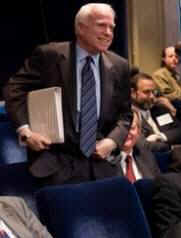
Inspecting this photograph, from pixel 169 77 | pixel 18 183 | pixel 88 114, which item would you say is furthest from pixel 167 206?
pixel 169 77

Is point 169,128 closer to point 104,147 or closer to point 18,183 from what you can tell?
point 104,147

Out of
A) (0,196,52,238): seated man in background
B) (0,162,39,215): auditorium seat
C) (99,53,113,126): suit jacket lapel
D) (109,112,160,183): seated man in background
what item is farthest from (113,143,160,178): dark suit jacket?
(0,196,52,238): seated man in background

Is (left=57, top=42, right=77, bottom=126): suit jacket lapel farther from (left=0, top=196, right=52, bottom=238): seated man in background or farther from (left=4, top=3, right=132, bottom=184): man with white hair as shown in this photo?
(left=0, top=196, right=52, bottom=238): seated man in background

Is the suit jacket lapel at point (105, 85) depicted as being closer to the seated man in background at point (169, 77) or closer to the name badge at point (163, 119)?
the name badge at point (163, 119)

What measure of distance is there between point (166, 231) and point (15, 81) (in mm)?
867

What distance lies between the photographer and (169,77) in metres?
4.64

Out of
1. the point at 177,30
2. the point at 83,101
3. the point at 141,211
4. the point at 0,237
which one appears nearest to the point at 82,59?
the point at 83,101

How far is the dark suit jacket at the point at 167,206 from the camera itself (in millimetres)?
1995

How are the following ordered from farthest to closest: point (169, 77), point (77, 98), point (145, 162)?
point (169, 77)
point (145, 162)
point (77, 98)

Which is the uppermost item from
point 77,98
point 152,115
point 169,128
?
point 77,98

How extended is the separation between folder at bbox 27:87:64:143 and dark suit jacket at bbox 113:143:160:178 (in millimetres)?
960

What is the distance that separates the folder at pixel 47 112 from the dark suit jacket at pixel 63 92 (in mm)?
52

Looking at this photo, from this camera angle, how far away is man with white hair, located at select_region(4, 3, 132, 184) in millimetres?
2254

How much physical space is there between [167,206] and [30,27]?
326cm
